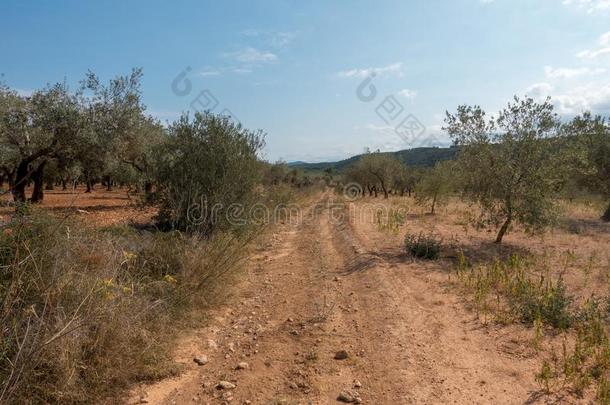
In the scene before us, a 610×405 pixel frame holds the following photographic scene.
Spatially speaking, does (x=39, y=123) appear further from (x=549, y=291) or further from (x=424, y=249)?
(x=549, y=291)

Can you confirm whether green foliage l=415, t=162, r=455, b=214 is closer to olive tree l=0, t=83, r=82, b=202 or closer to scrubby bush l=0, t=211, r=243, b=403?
olive tree l=0, t=83, r=82, b=202

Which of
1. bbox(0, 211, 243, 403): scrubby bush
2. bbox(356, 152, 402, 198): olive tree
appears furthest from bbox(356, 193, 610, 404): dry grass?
bbox(356, 152, 402, 198): olive tree

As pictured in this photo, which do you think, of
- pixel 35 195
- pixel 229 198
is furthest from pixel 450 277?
pixel 35 195

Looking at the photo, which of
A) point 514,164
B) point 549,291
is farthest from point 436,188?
point 549,291

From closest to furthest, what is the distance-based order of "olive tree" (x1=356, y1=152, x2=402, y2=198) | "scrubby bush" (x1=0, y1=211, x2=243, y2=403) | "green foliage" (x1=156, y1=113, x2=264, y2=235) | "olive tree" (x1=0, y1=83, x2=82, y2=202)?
1. "scrubby bush" (x1=0, y1=211, x2=243, y2=403)
2. "green foliage" (x1=156, y1=113, x2=264, y2=235)
3. "olive tree" (x1=0, y1=83, x2=82, y2=202)
4. "olive tree" (x1=356, y1=152, x2=402, y2=198)

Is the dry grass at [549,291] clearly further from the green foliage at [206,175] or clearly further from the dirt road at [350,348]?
the green foliage at [206,175]

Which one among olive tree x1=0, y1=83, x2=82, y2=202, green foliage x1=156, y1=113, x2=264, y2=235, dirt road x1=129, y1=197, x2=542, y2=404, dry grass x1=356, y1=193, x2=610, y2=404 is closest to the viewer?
dirt road x1=129, y1=197, x2=542, y2=404

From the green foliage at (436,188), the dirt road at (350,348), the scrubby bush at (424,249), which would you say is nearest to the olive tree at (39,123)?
the dirt road at (350,348)

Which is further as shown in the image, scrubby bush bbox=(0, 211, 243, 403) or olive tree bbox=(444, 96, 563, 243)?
olive tree bbox=(444, 96, 563, 243)

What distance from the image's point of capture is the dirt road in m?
3.67

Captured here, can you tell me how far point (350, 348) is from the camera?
4.59 metres

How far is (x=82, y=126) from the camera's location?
13297 millimetres

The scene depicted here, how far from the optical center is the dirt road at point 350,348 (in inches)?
145

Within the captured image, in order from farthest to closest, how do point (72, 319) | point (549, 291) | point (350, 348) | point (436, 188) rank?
point (436, 188) < point (549, 291) < point (350, 348) < point (72, 319)
